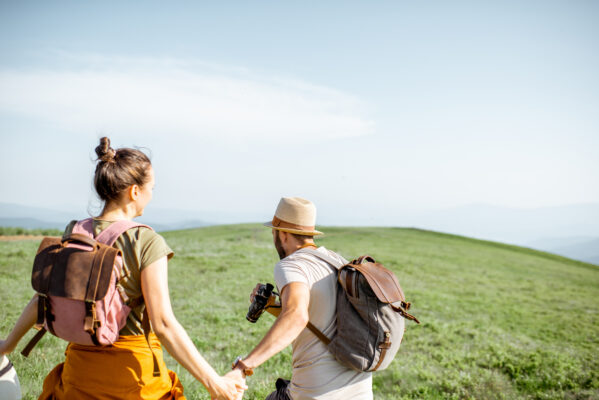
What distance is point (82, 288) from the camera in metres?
2.39

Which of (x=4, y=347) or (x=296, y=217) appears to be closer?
(x=4, y=347)

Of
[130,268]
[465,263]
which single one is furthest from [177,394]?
[465,263]

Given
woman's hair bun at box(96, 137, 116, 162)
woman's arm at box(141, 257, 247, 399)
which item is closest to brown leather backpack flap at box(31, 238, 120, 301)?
woman's arm at box(141, 257, 247, 399)

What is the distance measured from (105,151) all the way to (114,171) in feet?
0.44

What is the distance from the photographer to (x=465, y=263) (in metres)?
28.8

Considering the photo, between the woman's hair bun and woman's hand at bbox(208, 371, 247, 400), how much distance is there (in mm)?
1560

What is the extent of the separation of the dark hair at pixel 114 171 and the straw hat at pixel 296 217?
110cm

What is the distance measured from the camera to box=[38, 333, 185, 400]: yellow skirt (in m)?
2.63

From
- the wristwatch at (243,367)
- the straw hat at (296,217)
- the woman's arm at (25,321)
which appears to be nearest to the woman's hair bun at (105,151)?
the woman's arm at (25,321)

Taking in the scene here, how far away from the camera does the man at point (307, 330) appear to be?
2762 millimetres

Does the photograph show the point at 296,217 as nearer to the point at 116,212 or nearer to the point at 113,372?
the point at 116,212

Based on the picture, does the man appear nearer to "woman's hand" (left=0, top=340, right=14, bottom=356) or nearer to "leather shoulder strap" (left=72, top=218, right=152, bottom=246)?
"leather shoulder strap" (left=72, top=218, right=152, bottom=246)

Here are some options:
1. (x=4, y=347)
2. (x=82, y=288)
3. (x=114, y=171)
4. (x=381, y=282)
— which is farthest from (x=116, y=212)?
(x=381, y=282)

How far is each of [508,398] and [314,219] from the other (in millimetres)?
5746
